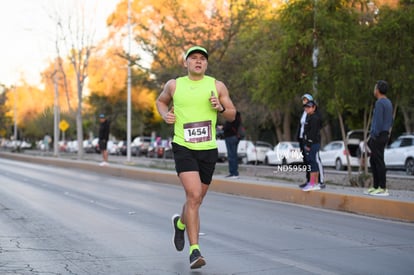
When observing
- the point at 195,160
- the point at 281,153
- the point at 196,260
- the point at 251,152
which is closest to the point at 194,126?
the point at 195,160

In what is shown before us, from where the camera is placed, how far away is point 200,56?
634 cm

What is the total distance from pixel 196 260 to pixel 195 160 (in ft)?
3.19

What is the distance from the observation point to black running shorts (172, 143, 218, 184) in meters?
6.25

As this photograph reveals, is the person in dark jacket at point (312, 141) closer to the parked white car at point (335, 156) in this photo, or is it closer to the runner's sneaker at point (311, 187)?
the runner's sneaker at point (311, 187)

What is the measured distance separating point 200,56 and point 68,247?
2.66 meters

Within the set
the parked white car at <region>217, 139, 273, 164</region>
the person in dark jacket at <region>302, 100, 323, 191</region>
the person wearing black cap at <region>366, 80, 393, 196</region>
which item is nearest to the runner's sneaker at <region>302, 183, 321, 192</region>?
the person in dark jacket at <region>302, 100, 323, 191</region>

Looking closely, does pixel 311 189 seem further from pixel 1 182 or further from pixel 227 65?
pixel 227 65

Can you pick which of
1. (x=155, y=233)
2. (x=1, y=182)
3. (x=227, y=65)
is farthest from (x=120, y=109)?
(x=155, y=233)

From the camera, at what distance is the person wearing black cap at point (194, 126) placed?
246 inches

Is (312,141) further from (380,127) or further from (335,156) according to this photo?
(335,156)

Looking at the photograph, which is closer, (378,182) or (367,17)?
(378,182)

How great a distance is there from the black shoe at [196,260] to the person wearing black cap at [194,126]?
0.51ft

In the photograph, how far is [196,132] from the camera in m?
6.29

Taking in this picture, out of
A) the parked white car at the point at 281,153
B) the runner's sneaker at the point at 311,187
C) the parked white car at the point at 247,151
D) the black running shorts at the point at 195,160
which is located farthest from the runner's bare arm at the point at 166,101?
the parked white car at the point at 247,151
